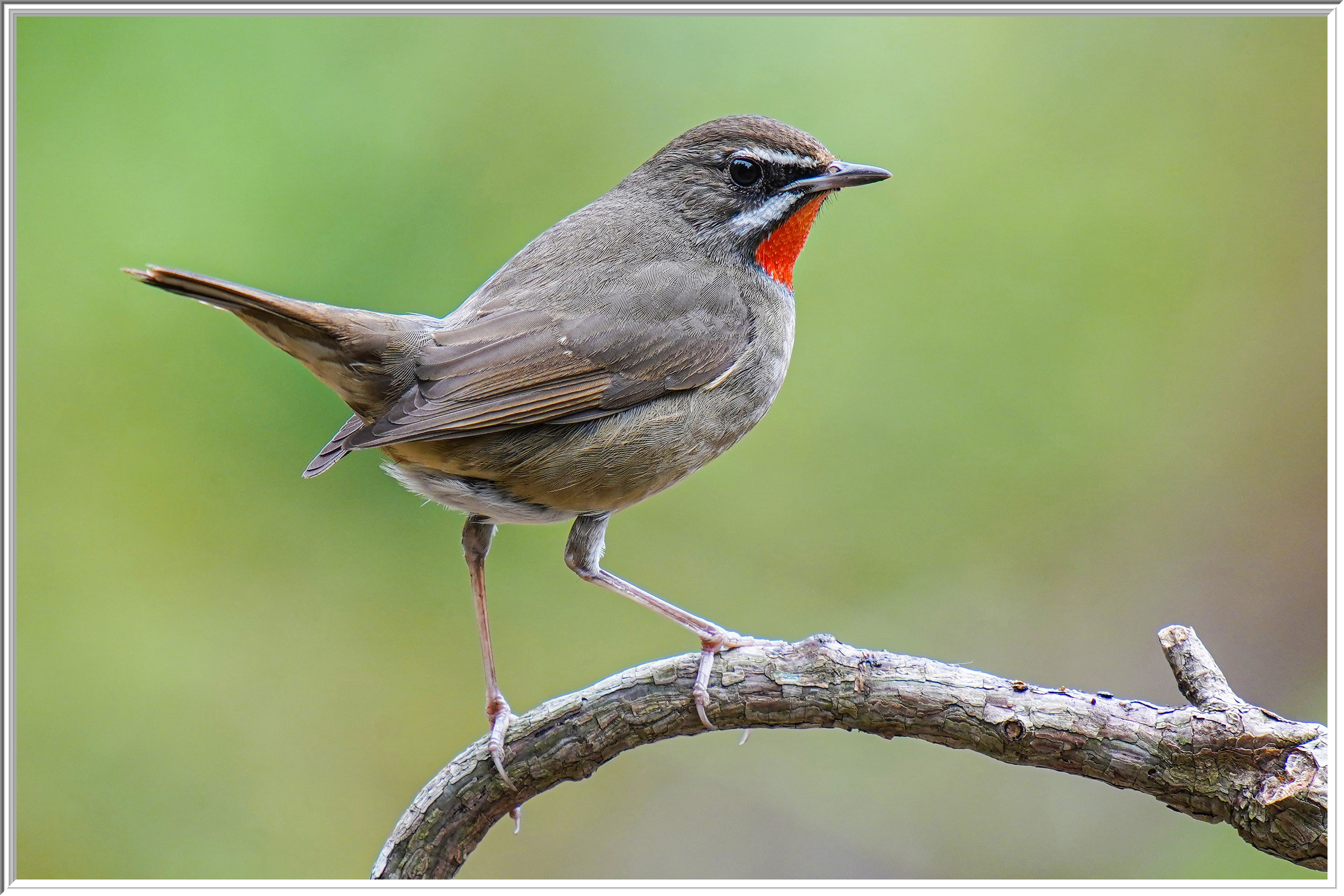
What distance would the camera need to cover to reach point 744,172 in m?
4.63

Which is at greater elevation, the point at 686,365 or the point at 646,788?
the point at 686,365

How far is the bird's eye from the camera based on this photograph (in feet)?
15.1

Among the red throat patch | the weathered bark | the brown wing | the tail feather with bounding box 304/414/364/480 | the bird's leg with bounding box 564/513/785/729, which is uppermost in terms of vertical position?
the red throat patch

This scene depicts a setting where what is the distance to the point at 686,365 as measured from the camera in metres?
4.28

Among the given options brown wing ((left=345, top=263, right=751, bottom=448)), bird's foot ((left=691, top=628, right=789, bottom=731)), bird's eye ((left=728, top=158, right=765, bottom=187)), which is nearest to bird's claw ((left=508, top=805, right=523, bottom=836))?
bird's foot ((left=691, top=628, right=789, bottom=731))

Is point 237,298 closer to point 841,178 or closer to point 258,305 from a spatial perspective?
point 258,305

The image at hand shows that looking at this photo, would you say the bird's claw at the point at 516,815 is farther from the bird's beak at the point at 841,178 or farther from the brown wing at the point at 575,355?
the bird's beak at the point at 841,178

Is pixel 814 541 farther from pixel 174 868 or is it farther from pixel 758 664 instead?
pixel 174 868

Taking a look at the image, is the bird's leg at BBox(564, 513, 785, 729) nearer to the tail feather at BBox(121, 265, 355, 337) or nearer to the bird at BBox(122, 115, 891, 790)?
the bird at BBox(122, 115, 891, 790)

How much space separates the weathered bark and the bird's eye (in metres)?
2.01

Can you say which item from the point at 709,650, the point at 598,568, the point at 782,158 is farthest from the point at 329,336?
the point at 782,158

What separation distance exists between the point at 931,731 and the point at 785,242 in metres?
2.18

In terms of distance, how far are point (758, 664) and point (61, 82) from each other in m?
4.34
